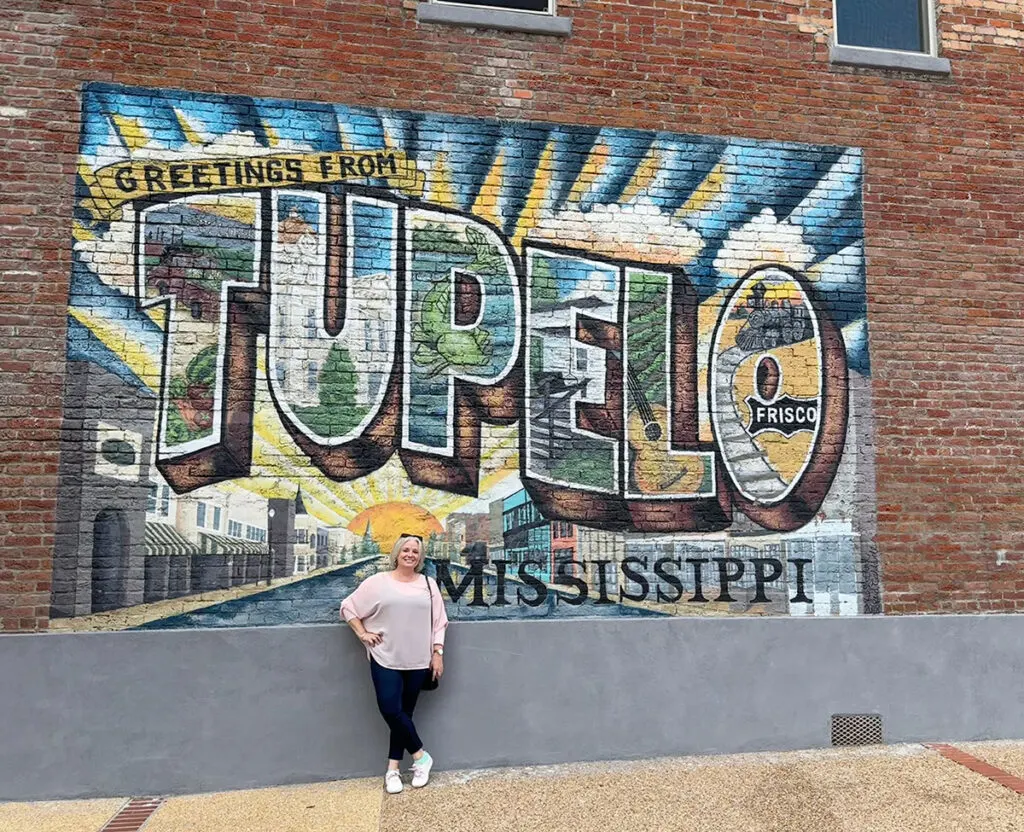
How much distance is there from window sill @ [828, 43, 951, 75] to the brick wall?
0.07 m

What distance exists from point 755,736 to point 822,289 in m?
3.10

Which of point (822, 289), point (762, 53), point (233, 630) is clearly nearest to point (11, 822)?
point (233, 630)

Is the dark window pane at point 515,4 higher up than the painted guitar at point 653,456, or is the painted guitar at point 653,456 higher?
the dark window pane at point 515,4

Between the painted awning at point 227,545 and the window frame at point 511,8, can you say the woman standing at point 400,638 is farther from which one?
the window frame at point 511,8

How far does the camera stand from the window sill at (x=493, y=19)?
5.42 metres

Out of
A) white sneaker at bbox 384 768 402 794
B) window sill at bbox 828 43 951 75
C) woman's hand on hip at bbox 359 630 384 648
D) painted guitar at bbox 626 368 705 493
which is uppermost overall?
window sill at bbox 828 43 951 75

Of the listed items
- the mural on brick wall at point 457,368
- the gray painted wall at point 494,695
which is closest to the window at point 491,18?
the mural on brick wall at point 457,368

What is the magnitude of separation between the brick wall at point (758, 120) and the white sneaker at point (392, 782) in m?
2.72

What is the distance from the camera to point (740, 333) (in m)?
5.60

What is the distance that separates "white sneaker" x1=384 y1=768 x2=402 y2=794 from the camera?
4543 mm

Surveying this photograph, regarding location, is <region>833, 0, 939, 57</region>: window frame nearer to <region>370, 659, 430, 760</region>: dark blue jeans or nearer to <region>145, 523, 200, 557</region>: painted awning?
<region>370, 659, 430, 760</region>: dark blue jeans

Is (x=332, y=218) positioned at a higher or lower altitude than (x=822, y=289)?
higher

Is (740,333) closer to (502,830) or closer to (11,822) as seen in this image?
(502,830)

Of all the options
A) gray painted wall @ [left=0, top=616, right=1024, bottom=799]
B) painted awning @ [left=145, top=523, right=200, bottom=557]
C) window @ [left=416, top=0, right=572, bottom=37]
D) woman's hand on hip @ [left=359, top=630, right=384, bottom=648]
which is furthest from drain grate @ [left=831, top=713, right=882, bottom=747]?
window @ [left=416, top=0, right=572, bottom=37]
